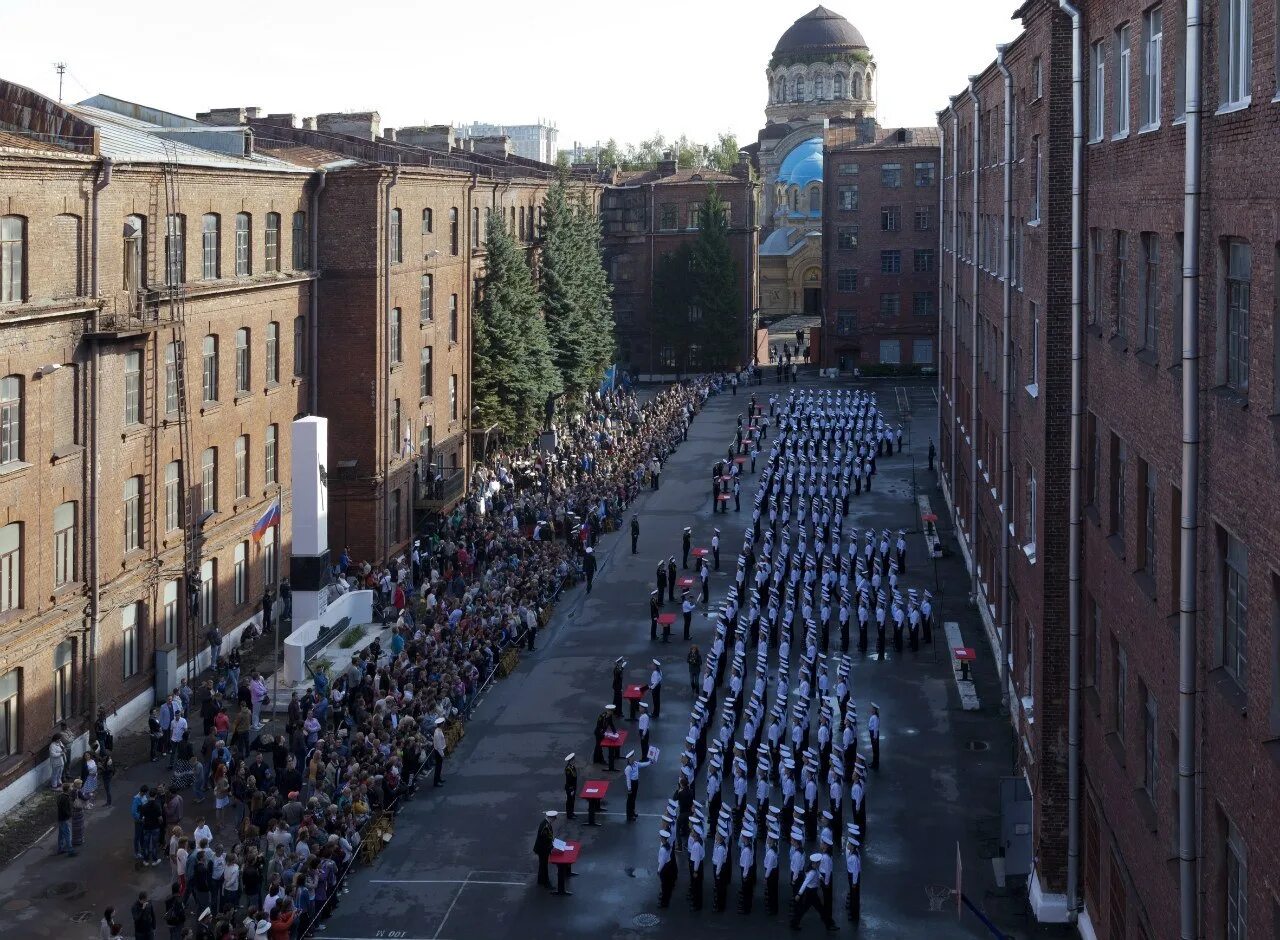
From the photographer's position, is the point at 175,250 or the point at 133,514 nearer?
the point at 133,514

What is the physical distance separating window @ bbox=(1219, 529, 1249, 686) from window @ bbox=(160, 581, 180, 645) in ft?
73.9

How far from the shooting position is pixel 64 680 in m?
27.0

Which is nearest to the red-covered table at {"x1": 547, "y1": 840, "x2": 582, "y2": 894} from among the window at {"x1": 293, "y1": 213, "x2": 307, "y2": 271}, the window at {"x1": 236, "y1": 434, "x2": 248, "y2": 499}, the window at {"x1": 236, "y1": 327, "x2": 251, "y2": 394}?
the window at {"x1": 236, "y1": 434, "x2": 248, "y2": 499}

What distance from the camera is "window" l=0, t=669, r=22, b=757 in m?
24.9

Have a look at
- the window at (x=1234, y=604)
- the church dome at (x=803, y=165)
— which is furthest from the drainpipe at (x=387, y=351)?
the church dome at (x=803, y=165)

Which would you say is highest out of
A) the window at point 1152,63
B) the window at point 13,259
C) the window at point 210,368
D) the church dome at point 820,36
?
the church dome at point 820,36

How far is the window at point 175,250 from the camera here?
3061 centimetres

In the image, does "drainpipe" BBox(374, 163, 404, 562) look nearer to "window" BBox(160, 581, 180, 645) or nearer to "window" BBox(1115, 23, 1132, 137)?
"window" BBox(160, 581, 180, 645)

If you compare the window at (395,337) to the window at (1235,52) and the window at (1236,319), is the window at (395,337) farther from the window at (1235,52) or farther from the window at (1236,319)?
the window at (1235,52)

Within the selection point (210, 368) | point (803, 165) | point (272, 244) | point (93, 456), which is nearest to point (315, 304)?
point (272, 244)

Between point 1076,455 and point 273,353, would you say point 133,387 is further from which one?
point 1076,455

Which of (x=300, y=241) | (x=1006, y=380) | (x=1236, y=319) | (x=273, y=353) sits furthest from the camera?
(x=300, y=241)

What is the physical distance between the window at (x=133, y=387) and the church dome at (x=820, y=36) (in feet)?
328

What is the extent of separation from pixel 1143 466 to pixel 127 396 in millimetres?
19616
